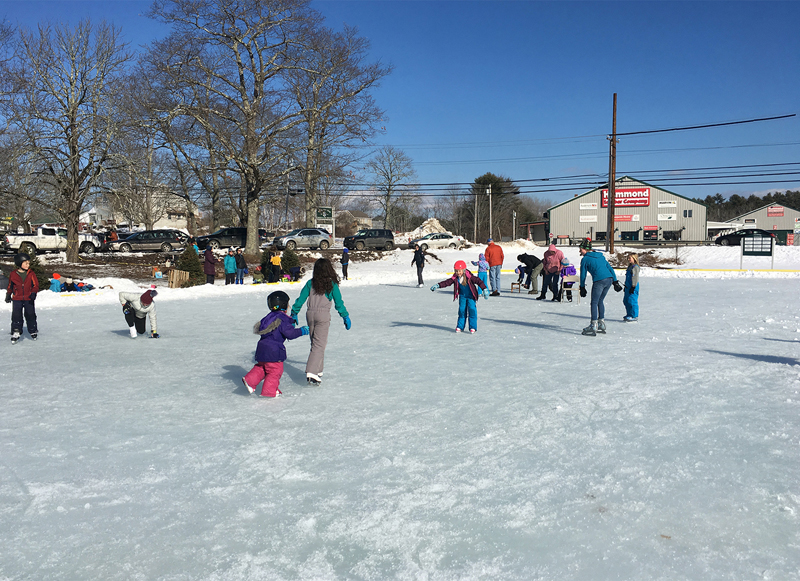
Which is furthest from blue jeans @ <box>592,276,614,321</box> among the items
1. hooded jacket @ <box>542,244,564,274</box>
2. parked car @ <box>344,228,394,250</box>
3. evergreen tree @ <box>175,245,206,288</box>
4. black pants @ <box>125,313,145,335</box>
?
parked car @ <box>344,228,394,250</box>

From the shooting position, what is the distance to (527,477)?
3.91 meters

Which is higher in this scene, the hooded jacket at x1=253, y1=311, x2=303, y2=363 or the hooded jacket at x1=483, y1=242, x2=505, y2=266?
the hooded jacket at x1=483, y1=242, x2=505, y2=266

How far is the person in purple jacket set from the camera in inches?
231

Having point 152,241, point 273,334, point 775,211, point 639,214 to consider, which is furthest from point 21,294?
point 775,211

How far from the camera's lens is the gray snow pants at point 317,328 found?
6426 mm

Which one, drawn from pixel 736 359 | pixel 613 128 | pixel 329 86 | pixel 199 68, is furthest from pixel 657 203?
pixel 736 359

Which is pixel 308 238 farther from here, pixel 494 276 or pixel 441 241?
pixel 494 276

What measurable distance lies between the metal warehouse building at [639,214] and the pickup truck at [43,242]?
4145cm

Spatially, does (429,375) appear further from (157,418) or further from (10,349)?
(10,349)

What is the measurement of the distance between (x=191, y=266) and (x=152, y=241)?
54.9ft

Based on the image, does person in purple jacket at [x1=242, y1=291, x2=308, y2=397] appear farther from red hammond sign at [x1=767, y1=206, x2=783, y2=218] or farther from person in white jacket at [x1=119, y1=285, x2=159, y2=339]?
red hammond sign at [x1=767, y1=206, x2=783, y2=218]

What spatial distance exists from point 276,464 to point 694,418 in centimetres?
367

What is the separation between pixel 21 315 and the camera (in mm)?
9398

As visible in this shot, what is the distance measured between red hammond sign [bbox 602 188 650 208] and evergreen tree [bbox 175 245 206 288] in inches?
1875
